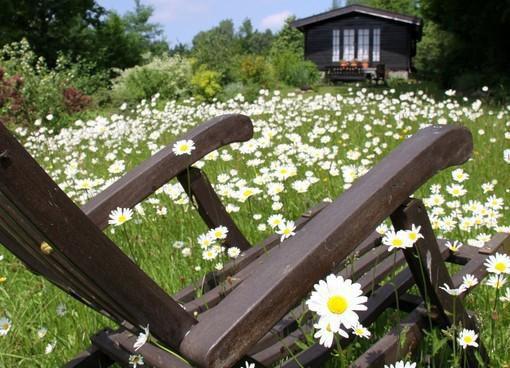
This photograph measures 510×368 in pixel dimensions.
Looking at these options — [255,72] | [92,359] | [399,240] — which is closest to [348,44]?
[255,72]

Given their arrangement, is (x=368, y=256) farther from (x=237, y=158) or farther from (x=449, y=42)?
(x=449, y=42)

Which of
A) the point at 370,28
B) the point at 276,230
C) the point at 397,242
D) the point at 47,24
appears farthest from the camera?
the point at 47,24

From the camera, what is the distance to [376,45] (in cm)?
2505

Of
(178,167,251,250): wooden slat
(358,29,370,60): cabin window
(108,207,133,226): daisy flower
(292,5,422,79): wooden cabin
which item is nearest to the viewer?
(108,207,133,226): daisy flower

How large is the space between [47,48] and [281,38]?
2597 centimetres

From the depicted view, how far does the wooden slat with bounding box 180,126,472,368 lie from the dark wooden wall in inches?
937

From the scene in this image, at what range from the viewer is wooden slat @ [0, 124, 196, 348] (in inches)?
32.1

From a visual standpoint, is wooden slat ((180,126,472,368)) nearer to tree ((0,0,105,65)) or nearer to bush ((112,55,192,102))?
bush ((112,55,192,102))

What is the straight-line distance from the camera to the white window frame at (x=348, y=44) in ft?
82.8

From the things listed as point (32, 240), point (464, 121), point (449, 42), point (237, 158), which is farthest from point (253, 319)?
point (449, 42)

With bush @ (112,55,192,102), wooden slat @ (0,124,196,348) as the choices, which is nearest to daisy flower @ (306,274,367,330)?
wooden slat @ (0,124,196,348)

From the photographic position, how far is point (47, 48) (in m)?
26.5

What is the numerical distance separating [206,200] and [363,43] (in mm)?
24583

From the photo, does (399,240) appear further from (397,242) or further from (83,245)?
(83,245)
